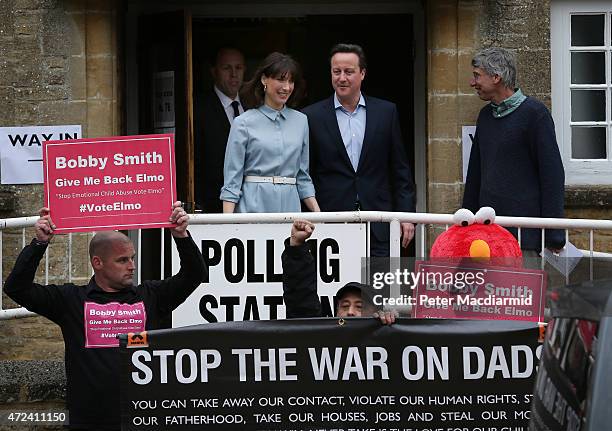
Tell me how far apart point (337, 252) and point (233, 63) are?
2322 millimetres

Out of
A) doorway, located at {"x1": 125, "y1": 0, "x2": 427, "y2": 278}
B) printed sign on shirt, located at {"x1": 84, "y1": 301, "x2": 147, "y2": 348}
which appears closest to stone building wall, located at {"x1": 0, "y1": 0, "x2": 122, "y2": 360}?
doorway, located at {"x1": 125, "y1": 0, "x2": 427, "y2": 278}

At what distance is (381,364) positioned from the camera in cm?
692

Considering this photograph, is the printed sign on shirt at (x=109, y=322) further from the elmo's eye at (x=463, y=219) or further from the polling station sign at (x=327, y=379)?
the elmo's eye at (x=463, y=219)

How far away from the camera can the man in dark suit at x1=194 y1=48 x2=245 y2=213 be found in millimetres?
10539

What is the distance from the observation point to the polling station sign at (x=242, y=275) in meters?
8.66

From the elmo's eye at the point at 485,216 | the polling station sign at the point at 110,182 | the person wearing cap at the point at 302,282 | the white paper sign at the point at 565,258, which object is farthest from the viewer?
the white paper sign at the point at 565,258

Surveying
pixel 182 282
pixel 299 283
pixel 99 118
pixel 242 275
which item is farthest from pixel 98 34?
pixel 299 283

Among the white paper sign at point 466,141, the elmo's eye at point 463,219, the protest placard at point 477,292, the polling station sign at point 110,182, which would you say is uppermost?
the white paper sign at point 466,141

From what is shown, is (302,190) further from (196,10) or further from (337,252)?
(196,10)

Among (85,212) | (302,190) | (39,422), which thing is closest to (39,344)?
(39,422)

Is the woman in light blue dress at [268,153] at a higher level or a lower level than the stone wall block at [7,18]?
lower

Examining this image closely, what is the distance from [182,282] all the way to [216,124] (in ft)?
11.4

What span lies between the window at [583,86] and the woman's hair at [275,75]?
8.67 ft

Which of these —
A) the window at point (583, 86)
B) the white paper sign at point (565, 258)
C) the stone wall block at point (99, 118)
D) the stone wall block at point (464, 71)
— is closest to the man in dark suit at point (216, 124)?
the stone wall block at point (99, 118)
